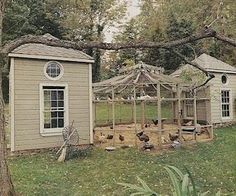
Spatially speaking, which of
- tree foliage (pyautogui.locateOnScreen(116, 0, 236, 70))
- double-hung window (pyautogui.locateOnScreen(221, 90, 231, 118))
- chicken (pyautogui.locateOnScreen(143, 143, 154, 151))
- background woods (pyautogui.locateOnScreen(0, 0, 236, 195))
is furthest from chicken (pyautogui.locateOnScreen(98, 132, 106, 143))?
tree foliage (pyautogui.locateOnScreen(116, 0, 236, 70))

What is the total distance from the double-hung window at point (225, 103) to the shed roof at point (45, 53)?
9407mm

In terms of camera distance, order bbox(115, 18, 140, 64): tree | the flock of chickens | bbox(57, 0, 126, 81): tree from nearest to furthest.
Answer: the flock of chickens → bbox(57, 0, 126, 81): tree → bbox(115, 18, 140, 64): tree

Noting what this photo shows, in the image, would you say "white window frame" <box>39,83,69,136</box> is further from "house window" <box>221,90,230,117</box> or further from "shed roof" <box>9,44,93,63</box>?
"house window" <box>221,90,230,117</box>

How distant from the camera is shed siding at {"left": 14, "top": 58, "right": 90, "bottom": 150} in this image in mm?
12266

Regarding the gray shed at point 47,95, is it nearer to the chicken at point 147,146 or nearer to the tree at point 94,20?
the chicken at point 147,146

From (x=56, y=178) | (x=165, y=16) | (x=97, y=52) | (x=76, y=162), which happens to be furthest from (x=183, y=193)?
(x=97, y=52)

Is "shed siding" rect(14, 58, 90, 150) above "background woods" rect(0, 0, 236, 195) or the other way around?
the other way around

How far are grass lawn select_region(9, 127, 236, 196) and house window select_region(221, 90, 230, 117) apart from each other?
690cm

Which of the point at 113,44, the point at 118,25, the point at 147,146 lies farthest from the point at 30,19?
the point at 113,44

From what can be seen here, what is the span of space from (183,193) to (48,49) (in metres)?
11.3

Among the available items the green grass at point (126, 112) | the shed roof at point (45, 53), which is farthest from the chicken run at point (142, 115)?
the green grass at point (126, 112)

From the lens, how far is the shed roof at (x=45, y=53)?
12.3 meters

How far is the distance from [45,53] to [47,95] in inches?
62.1

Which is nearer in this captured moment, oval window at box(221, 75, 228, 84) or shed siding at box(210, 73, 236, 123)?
shed siding at box(210, 73, 236, 123)
